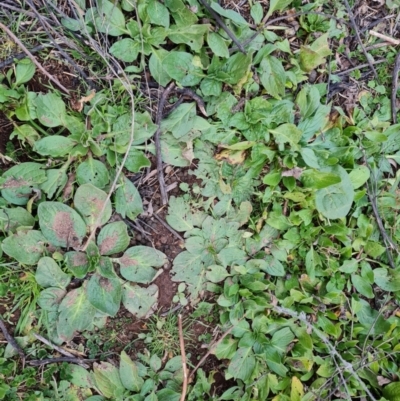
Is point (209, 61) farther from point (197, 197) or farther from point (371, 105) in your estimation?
point (371, 105)

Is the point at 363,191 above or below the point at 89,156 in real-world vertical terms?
below

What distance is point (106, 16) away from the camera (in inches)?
83.4

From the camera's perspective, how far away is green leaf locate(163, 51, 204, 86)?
2166 mm

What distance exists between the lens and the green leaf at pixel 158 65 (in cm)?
219

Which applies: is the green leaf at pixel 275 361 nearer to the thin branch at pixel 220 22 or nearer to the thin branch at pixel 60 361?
the thin branch at pixel 60 361

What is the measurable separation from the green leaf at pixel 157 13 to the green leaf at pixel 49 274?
1.30m

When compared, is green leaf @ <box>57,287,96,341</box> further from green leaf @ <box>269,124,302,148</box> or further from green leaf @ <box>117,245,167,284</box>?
green leaf @ <box>269,124,302,148</box>

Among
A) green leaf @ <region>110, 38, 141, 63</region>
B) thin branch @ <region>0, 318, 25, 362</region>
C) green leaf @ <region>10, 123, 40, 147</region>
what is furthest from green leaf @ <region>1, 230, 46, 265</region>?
green leaf @ <region>110, 38, 141, 63</region>

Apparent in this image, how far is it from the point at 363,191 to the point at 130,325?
57.2 inches

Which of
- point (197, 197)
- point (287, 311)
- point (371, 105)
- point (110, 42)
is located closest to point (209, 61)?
point (110, 42)

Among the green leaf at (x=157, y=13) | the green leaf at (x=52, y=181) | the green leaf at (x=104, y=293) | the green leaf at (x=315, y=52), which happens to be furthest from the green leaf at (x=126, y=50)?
the green leaf at (x=104, y=293)

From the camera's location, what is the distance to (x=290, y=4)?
7.66ft

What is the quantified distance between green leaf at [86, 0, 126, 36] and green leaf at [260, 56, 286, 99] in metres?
0.77

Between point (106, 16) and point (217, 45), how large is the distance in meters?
0.57
